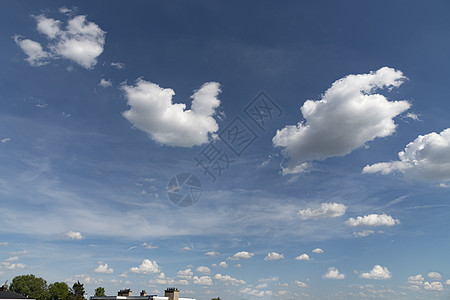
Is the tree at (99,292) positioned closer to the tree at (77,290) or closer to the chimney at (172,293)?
the tree at (77,290)

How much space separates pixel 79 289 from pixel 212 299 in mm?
66511

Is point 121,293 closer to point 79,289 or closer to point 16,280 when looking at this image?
point 79,289

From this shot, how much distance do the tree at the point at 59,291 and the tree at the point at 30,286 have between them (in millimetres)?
2512

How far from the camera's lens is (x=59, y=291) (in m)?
137

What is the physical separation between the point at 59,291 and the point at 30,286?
658 inches

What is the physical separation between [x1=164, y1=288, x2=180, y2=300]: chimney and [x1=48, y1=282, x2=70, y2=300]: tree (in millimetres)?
77556

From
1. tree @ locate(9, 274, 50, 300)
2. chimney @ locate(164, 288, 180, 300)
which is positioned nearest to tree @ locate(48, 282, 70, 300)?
tree @ locate(9, 274, 50, 300)

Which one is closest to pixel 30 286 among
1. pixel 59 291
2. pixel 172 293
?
pixel 59 291

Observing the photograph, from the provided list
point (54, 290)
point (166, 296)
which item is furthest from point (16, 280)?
point (166, 296)

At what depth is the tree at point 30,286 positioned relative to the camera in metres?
138

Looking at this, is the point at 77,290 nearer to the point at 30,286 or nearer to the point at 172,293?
the point at 30,286

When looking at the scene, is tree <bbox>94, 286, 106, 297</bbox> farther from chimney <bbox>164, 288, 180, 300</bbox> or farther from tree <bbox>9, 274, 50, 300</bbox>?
chimney <bbox>164, 288, 180, 300</bbox>

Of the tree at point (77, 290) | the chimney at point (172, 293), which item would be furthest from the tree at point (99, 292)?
the chimney at point (172, 293)

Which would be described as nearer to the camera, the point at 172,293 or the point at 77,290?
the point at 172,293
